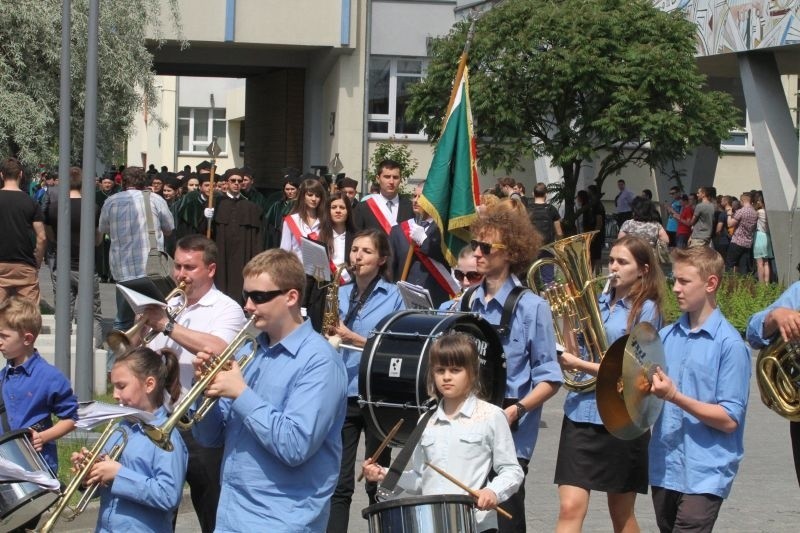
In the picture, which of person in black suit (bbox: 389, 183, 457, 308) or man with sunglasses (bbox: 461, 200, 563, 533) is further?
person in black suit (bbox: 389, 183, 457, 308)

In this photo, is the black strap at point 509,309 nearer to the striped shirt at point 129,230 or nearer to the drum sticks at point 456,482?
the drum sticks at point 456,482

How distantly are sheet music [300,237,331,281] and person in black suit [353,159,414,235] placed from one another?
8.79ft

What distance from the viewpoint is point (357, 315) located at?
686cm

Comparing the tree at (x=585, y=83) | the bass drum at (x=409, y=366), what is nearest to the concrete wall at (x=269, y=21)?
the tree at (x=585, y=83)

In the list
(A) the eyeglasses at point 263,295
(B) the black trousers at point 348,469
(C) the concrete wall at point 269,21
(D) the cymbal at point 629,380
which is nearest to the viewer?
(A) the eyeglasses at point 263,295

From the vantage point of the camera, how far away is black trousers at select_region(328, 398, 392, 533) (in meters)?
6.66

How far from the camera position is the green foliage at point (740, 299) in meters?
16.7

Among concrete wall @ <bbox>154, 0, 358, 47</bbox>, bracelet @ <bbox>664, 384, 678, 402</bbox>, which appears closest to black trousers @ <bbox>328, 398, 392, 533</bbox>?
bracelet @ <bbox>664, 384, 678, 402</bbox>

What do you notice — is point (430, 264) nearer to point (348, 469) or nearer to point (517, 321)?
point (348, 469)

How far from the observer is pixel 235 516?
4.40m

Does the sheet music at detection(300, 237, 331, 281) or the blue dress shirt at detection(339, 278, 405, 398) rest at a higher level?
the sheet music at detection(300, 237, 331, 281)

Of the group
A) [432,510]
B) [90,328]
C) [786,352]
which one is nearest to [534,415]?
[786,352]

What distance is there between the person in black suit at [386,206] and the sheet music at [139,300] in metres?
5.74

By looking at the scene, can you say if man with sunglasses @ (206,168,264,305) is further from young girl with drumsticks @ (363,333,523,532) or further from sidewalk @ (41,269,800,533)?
young girl with drumsticks @ (363,333,523,532)
